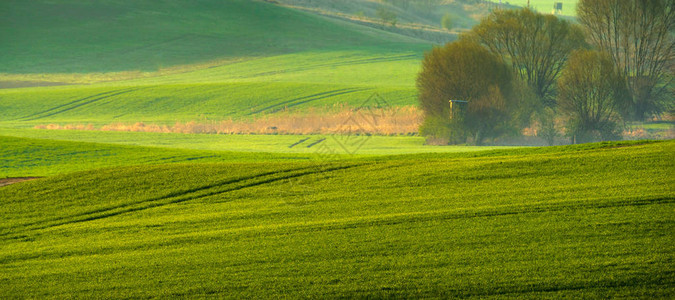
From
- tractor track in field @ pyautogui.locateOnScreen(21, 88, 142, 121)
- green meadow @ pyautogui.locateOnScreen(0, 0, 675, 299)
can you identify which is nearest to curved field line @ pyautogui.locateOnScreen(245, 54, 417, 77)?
tractor track in field @ pyautogui.locateOnScreen(21, 88, 142, 121)

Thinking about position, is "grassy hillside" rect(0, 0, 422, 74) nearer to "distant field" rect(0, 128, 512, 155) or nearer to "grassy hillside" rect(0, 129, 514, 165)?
"distant field" rect(0, 128, 512, 155)

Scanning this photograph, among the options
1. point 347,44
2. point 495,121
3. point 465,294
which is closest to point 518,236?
point 465,294

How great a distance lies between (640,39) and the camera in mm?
49562

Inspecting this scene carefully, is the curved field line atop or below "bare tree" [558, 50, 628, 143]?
atop

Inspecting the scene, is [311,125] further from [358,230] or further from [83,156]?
[358,230]

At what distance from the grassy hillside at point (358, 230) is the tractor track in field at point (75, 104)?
45.2 meters

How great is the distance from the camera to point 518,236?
36.8ft

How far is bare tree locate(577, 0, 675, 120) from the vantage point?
160 feet

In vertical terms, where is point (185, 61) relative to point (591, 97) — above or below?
above

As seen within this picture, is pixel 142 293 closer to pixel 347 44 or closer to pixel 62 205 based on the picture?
pixel 62 205

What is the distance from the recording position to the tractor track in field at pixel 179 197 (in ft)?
47.4

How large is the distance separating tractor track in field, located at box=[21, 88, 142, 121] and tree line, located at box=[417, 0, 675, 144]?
32737 mm

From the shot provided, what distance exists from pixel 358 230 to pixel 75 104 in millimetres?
55710

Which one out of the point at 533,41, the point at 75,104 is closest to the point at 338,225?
the point at 533,41
